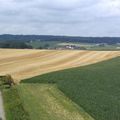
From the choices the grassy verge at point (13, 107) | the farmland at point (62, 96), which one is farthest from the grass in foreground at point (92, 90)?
the grassy verge at point (13, 107)

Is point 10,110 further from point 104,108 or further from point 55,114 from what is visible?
point 104,108

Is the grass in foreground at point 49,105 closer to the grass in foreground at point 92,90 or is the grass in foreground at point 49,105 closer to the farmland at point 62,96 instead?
the farmland at point 62,96

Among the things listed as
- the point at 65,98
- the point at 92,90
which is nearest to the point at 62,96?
the point at 65,98

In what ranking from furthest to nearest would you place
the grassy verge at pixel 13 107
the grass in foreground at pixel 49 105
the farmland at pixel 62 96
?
the farmland at pixel 62 96
the grass in foreground at pixel 49 105
the grassy verge at pixel 13 107

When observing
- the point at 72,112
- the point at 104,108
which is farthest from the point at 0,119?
the point at 104,108

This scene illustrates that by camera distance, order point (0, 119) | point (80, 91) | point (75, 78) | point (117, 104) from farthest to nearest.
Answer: point (75, 78), point (80, 91), point (117, 104), point (0, 119)

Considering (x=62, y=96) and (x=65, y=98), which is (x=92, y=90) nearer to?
(x=62, y=96)
